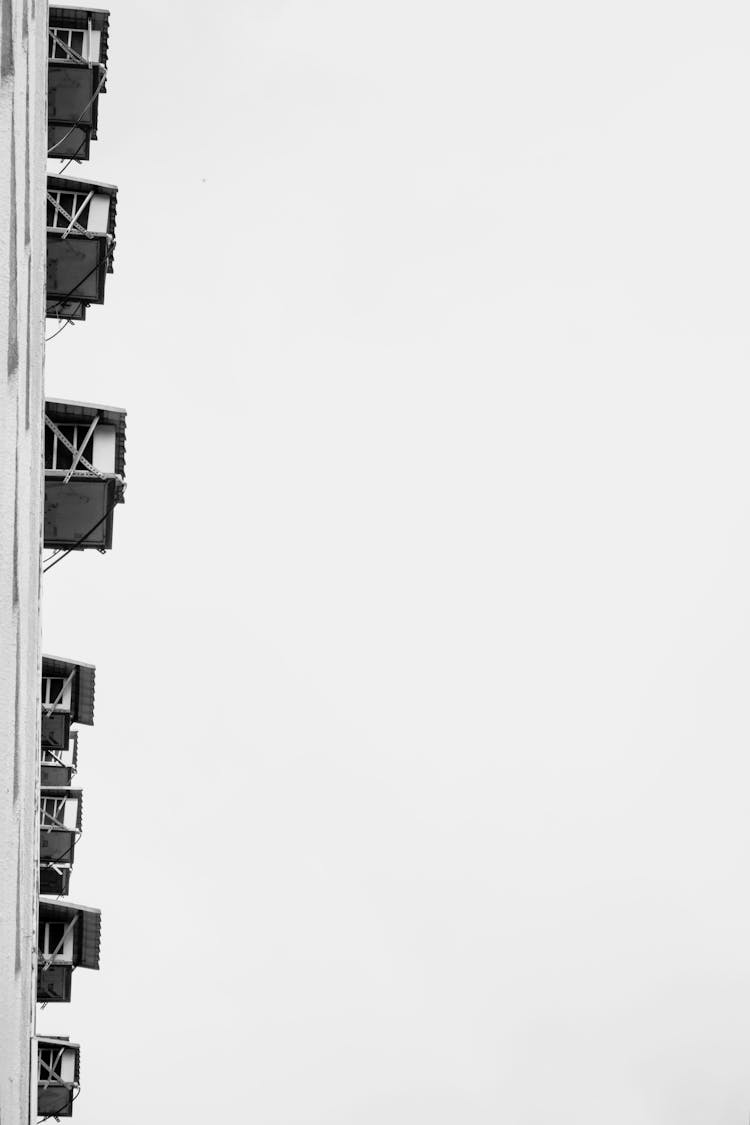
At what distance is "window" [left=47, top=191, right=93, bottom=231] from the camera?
2648cm

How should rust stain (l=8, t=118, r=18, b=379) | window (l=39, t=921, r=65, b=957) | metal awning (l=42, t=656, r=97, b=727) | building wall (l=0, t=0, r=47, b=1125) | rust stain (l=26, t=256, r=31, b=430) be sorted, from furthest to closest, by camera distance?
window (l=39, t=921, r=65, b=957) → metal awning (l=42, t=656, r=97, b=727) → rust stain (l=26, t=256, r=31, b=430) → rust stain (l=8, t=118, r=18, b=379) → building wall (l=0, t=0, r=47, b=1125)

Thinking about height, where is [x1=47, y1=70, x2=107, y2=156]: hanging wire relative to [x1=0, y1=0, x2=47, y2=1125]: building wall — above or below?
above

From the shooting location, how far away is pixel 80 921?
38.5 meters

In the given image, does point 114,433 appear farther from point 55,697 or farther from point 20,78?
point 55,697

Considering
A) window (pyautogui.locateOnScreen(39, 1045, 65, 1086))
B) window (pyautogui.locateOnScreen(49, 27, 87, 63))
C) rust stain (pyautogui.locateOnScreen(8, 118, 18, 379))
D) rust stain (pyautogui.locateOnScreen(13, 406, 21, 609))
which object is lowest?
window (pyautogui.locateOnScreen(39, 1045, 65, 1086))

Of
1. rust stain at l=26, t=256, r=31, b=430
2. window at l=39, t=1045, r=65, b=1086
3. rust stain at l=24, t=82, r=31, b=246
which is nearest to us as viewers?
rust stain at l=24, t=82, r=31, b=246

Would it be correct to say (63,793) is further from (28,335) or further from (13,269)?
(13,269)

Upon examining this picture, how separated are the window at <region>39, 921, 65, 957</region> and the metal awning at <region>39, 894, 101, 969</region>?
19 cm

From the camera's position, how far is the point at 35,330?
14.9 meters

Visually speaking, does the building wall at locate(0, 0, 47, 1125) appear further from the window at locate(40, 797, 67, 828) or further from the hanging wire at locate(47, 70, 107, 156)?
the window at locate(40, 797, 67, 828)

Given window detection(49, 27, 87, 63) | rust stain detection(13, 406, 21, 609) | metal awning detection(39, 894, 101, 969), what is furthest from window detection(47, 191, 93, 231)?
metal awning detection(39, 894, 101, 969)

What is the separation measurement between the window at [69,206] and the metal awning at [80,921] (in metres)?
21.0

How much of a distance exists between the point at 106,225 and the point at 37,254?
11.8m

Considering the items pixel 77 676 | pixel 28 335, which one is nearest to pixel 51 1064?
pixel 77 676
